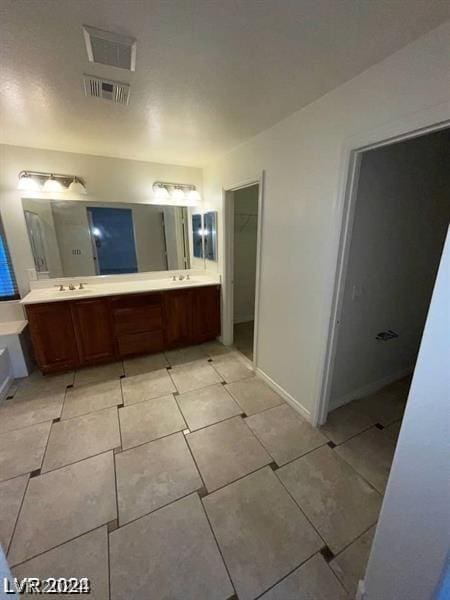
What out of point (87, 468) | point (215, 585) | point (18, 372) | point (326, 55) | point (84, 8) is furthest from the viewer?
point (18, 372)

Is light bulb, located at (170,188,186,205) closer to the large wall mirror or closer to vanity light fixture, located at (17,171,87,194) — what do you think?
the large wall mirror

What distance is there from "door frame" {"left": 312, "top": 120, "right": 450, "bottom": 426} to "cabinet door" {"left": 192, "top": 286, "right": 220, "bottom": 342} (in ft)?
5.89

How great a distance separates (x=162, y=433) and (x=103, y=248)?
232 centimetres

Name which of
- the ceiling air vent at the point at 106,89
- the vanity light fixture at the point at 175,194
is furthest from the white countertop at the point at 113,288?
the ceiling air vent at the point at 106,89

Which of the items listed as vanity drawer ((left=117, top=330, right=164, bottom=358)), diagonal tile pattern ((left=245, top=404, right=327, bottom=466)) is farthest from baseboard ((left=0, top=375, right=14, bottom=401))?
diagonal tile pattern ((left=245, top=404, right=327, bottom=466))

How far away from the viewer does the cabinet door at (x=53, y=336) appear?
2.48 metres

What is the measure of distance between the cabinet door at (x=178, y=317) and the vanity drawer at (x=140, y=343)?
12cm

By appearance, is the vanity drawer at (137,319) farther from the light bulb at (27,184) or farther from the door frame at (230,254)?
the light bulb at (27,184)

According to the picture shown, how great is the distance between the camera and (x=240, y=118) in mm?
1986

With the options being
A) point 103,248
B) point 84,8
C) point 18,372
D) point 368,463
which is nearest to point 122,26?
point 84,8

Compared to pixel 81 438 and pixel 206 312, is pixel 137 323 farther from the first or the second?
pixel 81 438

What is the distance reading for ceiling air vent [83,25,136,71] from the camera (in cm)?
114

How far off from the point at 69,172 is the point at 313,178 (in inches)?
107

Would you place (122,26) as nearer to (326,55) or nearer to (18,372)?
(326,55)
